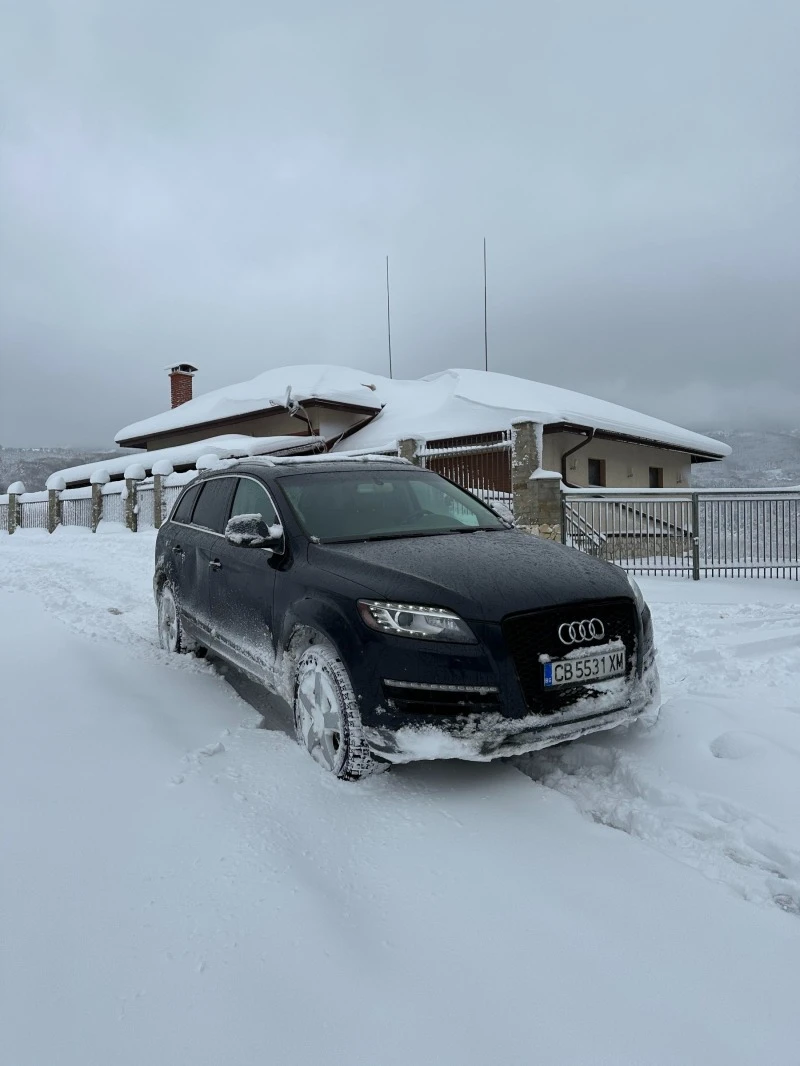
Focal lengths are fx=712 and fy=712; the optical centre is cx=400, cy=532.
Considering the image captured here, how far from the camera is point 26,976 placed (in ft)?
6.34

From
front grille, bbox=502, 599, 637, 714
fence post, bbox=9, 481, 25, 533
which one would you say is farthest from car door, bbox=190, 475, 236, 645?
fence post, bbox=9, 481, 25, 533

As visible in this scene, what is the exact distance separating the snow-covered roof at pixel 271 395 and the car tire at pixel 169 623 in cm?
1741

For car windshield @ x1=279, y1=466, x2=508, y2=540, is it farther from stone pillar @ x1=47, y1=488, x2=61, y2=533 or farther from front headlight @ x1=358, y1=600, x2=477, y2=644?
stone pillar @ x1=47, y1=488, x2=61, y2=533

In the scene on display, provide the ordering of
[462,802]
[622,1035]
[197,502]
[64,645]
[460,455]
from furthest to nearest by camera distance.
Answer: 1. [460,455]
2. [197,502]
3. [64,645]
4. [462,802]
5. [622,1035]

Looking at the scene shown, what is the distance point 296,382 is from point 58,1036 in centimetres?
2475

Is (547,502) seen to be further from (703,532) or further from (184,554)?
(184,554)

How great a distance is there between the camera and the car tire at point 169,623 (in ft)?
18.9

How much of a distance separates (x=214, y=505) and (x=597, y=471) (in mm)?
18933

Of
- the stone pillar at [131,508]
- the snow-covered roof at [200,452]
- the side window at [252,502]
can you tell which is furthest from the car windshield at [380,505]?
the stone pillar at [131,508]

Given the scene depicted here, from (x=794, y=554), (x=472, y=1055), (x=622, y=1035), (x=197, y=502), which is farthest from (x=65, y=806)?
(x=794, y=554)

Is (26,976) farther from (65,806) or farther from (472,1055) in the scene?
(472,1055)

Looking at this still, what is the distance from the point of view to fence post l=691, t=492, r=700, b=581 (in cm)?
1138

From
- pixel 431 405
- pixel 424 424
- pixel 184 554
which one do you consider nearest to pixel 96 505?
pixel 424 424

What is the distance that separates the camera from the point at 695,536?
37.7 ft
